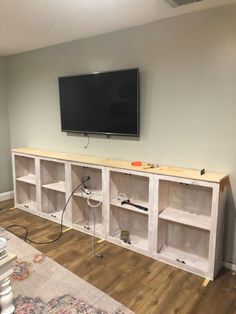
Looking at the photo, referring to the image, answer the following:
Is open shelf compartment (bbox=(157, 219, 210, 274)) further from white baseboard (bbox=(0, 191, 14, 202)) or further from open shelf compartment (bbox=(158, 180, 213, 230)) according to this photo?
white baseboard (bbox=(0, 191, 14, 202))

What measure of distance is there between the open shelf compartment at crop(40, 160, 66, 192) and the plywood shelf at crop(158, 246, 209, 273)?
62.6 inches

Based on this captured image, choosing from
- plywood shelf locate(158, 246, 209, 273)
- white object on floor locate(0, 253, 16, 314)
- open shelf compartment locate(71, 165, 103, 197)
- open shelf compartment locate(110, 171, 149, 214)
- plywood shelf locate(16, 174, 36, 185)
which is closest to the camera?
white object on floor locate(0, 253, 16, 314)

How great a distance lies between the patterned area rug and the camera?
1994 mm

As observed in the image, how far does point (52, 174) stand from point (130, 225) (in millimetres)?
1406

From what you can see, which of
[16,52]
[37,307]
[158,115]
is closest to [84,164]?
[158,115]

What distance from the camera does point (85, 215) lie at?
3.49m

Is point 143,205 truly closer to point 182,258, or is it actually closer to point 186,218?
point 186,218

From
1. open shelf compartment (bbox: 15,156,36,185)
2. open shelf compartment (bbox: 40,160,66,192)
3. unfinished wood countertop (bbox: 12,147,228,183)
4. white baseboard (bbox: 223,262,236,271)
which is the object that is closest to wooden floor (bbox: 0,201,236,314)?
white baseboard (bbox: 223,262,236,271)

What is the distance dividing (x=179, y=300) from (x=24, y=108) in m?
3.45

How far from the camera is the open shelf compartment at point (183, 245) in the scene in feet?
8.29

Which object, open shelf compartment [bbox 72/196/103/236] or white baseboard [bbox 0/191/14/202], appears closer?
open shelf compartment [bbox 72/196/103/236]

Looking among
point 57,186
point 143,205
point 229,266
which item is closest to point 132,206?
point 143,205

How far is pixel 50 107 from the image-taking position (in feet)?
12.5

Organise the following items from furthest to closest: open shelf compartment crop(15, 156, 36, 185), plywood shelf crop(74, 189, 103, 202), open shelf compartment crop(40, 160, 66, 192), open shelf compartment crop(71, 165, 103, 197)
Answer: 1. open shelf compartment crop(15, 156, 36, 185)
2. open shelf compartment crop(40, 160, 66, 192)
3. open shelf compartment crop(71, 165, 103, 197)
4. plywood shelf crop(74, 189, 103, 202)
